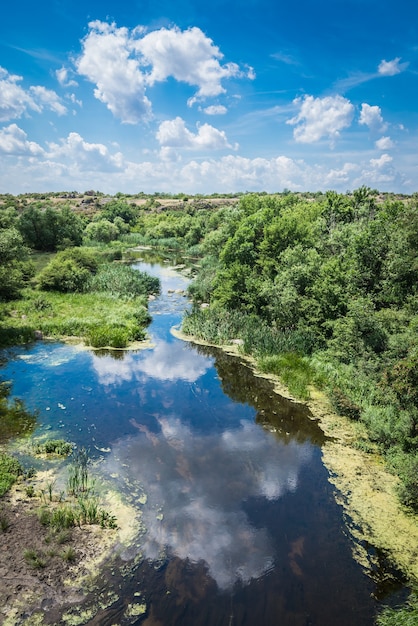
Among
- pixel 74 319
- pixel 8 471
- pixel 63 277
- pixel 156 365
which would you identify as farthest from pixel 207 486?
pixel 63 277

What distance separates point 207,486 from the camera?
15070mm

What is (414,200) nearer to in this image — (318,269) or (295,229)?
(318,269)

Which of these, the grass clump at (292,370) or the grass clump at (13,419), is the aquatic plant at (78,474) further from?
the grass clump at (292,370)

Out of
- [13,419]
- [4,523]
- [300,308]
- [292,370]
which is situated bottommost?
[13,419]

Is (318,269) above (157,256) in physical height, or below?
above

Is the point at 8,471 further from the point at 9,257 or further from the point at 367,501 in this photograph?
the point at 9,257

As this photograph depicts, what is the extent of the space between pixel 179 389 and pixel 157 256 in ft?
184

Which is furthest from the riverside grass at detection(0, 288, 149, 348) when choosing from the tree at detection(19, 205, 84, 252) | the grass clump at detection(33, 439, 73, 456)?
the tree at detection(19, 205, 84, 252)

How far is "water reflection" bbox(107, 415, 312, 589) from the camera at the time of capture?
12.1 metres

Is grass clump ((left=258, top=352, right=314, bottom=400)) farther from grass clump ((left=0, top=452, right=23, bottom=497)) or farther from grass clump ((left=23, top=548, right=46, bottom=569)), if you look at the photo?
grass clump ((left=23, top=548, right=46, bottom=569))

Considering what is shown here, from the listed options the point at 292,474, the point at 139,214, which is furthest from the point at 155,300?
the point at 139,214

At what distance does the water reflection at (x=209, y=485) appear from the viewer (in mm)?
12125

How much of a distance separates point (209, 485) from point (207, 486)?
11cm

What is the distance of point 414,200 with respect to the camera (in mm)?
24078
